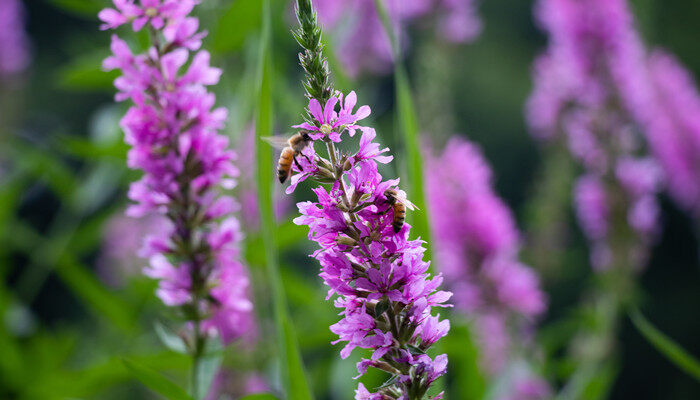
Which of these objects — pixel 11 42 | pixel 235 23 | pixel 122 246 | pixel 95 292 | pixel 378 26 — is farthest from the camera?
pixel 122 246

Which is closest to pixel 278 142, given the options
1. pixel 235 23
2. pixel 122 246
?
pixel 235 23

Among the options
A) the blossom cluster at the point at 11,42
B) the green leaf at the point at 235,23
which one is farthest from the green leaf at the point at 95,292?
the blossom cluster at the point at 11,42

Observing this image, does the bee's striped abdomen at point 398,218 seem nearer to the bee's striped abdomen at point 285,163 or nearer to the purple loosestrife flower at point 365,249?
the purple loosestrife flower at point 365,249

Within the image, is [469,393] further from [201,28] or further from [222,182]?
[201,28]

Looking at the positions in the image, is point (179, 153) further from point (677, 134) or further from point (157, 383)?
point (677, 134)

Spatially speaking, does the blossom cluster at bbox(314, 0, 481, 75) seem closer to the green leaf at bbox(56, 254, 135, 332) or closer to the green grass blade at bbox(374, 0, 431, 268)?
the green leaf at bbox(56, 254, 135, 332)

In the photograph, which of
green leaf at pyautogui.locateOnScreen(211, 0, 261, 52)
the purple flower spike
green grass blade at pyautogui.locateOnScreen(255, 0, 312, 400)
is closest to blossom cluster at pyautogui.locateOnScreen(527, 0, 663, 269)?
green leaf at pyautogui.locateOnScreen(211, 0, 261, 52)
